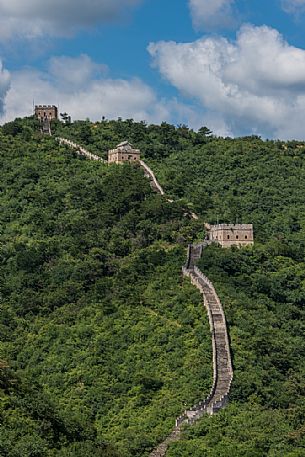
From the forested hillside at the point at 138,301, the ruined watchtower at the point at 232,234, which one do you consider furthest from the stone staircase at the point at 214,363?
the ruined watchtower at the point at 232,234

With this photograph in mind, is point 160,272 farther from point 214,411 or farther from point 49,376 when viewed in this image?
point 214,411

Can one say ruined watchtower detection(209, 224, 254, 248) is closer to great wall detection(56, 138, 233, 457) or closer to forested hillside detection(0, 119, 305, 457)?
forested hillside detection(0, 119, 305, 457)

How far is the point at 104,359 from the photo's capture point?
241 ft

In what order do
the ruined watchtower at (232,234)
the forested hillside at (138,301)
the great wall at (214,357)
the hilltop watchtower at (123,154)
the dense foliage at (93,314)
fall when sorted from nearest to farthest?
1. the dense foliage at (93,314)
2. the forested hillside at (138,301)
3. the great wall at (214,357)
4. the ruined watchtower at (232,234)
5. the hilltop watchtower at (123,154)

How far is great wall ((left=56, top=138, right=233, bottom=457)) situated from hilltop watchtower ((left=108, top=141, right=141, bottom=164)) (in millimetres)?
26780

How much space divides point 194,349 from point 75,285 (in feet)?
54.5

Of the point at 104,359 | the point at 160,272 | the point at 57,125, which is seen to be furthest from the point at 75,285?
the point at 57,125

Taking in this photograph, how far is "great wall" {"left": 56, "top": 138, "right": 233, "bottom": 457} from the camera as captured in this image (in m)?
62.7

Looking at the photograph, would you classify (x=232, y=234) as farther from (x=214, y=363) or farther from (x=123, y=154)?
(x=123, y=154)

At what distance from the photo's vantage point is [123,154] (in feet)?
382

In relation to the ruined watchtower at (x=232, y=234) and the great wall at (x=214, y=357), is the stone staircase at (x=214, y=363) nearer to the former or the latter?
the great wall at (x=214, y=357)

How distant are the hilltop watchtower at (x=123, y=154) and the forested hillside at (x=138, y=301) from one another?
216 centimetres

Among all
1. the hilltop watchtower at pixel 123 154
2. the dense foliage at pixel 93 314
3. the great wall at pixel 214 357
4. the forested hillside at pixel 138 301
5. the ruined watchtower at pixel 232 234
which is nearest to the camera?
the dense foliage at pixel 93 314

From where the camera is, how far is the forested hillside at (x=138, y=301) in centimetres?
6084
